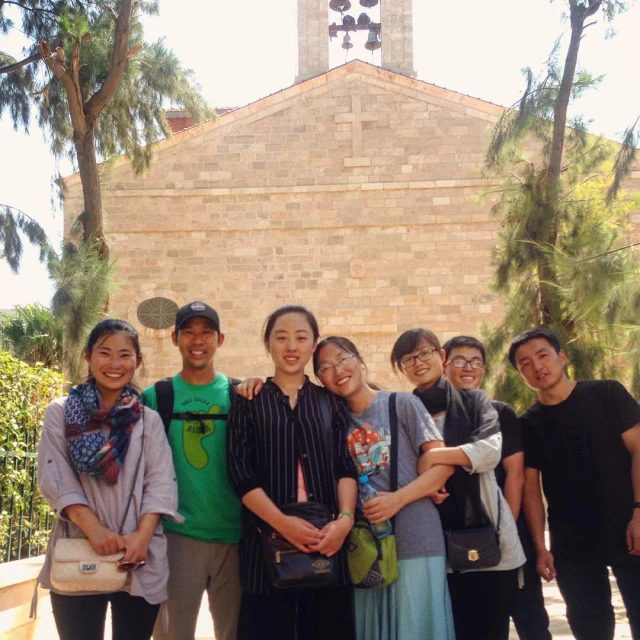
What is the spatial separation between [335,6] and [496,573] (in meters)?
15.1

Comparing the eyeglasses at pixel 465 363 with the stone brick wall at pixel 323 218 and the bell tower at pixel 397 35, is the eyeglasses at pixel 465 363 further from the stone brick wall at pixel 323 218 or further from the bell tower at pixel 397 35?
the bell tower at pixel 397 35

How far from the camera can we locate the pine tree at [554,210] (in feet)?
25.0

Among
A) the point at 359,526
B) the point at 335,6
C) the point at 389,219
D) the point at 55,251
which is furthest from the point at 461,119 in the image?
the point at 359,526

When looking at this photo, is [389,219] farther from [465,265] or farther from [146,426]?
[146,426]

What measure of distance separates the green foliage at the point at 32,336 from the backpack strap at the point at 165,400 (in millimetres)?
11019

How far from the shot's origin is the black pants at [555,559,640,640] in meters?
3.15

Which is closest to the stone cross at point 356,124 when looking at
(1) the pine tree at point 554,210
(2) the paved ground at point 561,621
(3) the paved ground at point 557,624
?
(1) the pine tree at point 554,210

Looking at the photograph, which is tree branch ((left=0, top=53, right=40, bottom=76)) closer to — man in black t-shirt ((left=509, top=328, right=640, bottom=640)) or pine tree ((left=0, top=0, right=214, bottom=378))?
pine tree ((left=0, top=0, right=214, bottom=378))

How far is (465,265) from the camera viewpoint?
539 inches

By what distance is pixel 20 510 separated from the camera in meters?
5.31

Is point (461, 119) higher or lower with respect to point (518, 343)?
higher

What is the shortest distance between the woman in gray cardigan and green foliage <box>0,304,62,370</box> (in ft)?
37.0

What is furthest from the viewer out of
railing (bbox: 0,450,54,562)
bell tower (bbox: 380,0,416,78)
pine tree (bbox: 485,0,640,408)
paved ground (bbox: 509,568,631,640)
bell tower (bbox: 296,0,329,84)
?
bell tower (bbox: 380,0,416,78)

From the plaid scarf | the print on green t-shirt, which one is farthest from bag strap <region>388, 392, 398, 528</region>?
the plaid scarf
